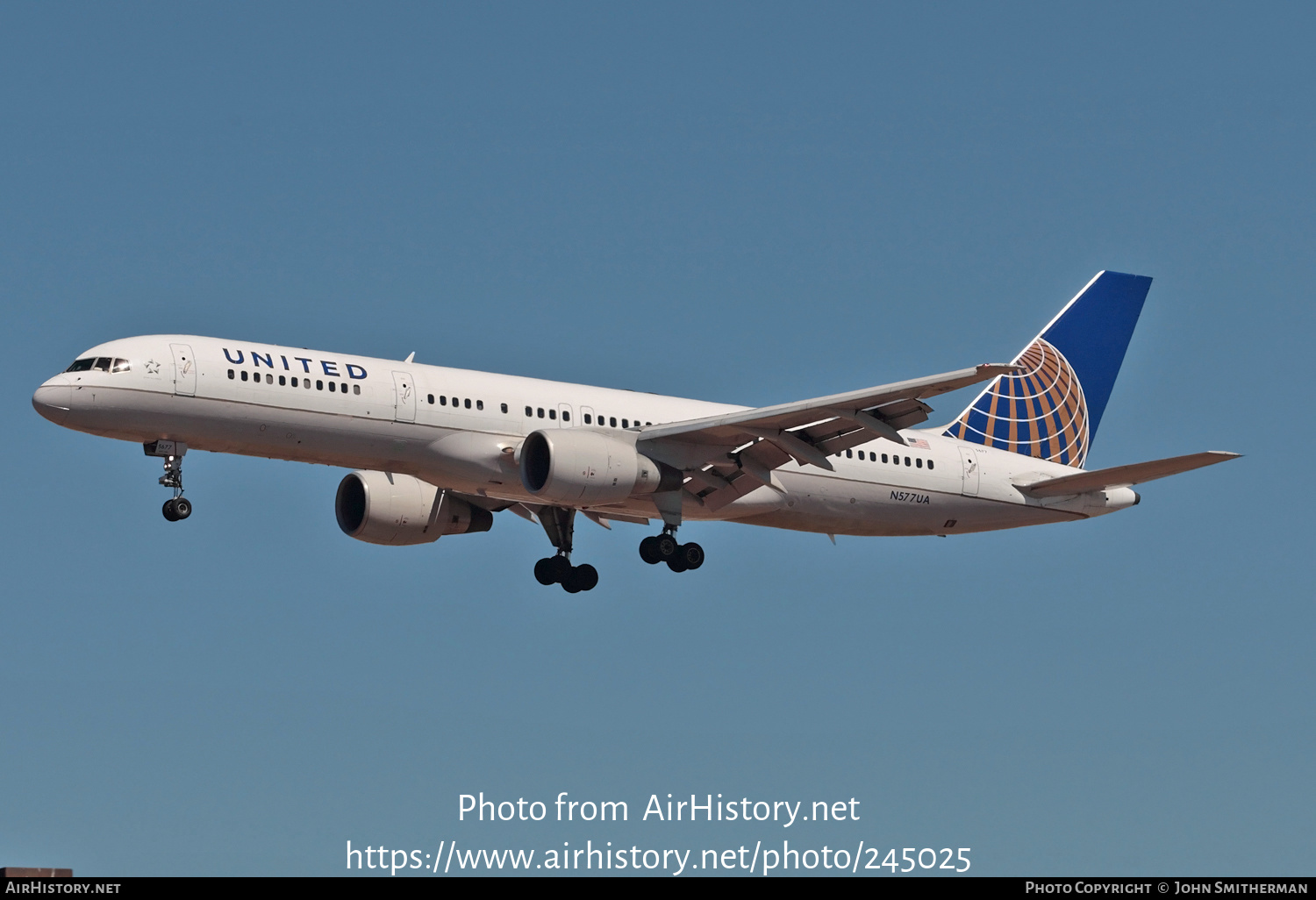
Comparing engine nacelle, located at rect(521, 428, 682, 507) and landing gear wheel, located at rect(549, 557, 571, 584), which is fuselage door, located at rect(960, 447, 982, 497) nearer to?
engine nacelle, located at rect(521, 428, 682, 507)

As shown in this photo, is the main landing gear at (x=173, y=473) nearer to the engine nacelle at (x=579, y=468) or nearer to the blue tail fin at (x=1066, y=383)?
the engine nacelle at (x=579, y=468)

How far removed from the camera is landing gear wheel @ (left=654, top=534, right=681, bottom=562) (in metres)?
45.6

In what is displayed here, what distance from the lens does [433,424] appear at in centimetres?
4225

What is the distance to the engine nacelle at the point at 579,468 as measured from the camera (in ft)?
138

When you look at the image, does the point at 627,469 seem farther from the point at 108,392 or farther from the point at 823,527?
the point at 108,392

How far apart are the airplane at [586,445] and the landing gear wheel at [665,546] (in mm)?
40

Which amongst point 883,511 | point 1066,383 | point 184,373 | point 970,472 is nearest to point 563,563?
point 883,511

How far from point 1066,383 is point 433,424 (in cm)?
1878

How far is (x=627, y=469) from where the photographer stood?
141ft

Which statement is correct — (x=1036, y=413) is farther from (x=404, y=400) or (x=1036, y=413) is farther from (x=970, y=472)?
(x=404, y=400)

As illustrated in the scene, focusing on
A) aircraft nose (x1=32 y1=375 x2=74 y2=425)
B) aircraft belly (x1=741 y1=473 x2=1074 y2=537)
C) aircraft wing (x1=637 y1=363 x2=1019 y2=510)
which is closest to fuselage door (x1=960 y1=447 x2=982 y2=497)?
aircraft belly (x1=741 y1=473 x2=1074 y2=537)

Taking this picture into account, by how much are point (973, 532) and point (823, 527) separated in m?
4.27

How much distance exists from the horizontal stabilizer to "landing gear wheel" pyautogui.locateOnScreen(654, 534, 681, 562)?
29.1ft

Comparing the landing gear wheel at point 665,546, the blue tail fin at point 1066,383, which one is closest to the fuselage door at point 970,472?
the blue tail fin at point 1066,383
